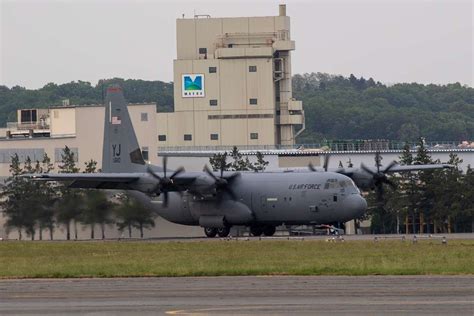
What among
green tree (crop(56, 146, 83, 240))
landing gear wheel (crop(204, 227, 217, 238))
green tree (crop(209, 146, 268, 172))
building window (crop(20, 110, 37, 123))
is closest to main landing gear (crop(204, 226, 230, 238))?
landing gear wheel (crop(204, 227, 217, 238))

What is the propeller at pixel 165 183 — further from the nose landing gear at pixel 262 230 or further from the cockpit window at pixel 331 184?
the cockpit window at pixel 331 184

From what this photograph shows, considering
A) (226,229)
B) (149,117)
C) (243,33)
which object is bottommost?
(226,229)

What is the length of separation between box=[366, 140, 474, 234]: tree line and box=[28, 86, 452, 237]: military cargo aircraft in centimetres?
1397

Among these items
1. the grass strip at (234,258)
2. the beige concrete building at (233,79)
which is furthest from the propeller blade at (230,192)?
the beige concrete building at (233,79)

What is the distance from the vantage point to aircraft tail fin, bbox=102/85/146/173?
2776 inches

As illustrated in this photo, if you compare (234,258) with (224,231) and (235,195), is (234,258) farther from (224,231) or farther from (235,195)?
(224,231)

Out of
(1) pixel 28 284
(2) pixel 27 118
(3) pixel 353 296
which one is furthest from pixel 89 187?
(2) pixel 27 118

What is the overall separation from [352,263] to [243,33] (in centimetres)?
8960

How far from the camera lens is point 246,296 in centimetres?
2888

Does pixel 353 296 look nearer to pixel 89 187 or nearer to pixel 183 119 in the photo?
pixel 89 187

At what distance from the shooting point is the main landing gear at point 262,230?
67875 mm

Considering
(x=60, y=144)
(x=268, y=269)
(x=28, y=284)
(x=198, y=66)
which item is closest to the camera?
(x=28, y=284)

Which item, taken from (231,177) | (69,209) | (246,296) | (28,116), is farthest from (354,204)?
(28,116)

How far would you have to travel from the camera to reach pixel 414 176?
266 ft
